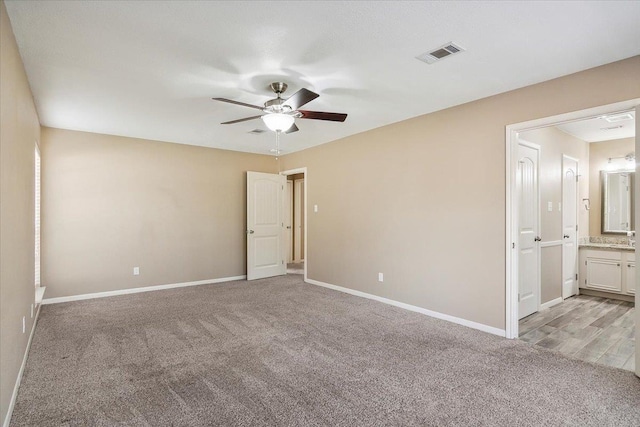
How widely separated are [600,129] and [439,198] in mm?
2723

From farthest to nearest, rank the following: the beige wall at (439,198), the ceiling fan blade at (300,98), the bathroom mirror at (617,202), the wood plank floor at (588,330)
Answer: the bathroom mirror at (617,202), the beige wall at (439,198), the wood plank floor at (588,330), the ceiling fan blade at (300,98)

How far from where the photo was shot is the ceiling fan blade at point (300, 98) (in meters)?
2.66

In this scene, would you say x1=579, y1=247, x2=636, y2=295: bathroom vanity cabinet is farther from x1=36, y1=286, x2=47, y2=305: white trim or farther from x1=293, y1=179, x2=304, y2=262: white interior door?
x1=36, y1=286, x2=47, y2=305: white trim

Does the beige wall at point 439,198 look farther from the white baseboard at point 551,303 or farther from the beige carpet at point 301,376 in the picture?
the white baseboard at point 551,303

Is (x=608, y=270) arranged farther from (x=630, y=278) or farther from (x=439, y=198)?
(x=439, y=198)

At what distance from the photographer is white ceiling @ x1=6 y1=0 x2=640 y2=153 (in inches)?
81.9

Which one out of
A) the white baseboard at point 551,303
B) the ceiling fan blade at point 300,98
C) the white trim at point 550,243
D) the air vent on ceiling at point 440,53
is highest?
the air vent on ceiling at point 440,53

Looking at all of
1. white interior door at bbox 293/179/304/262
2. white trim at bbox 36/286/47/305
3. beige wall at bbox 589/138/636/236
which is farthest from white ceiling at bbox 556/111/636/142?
white trim at bbox 36/286/47/305

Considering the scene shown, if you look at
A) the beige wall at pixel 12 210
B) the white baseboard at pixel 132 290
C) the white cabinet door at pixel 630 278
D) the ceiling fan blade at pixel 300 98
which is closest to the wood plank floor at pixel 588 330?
the white cabinet door at pixel 630 278

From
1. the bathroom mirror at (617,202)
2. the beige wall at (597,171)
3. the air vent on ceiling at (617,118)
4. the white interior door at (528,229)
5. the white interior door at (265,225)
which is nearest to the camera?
the air vent on ceiling at (617,118)

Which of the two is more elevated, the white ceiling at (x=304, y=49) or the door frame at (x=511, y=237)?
the white ceiling at (x=304, y=49)

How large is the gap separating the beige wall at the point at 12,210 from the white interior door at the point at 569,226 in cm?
611

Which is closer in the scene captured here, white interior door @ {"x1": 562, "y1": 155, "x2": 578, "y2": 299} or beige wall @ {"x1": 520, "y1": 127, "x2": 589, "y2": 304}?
beige wall @ {"x1": 520, "y1": 127, "x2": 589, "y2": 304}

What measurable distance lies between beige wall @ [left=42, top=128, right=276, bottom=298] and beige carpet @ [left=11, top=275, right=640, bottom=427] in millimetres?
1094
